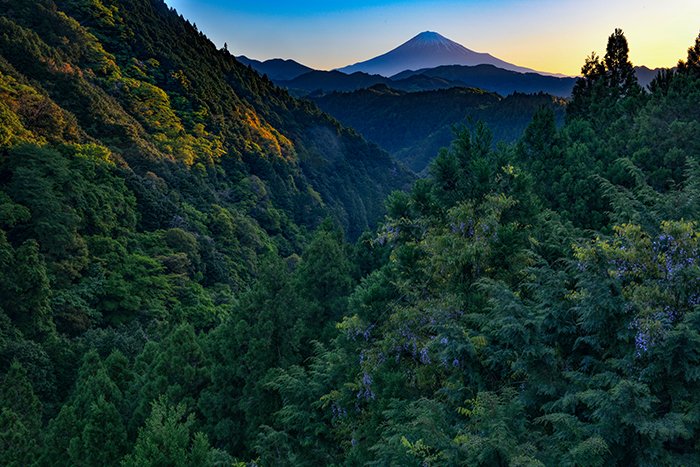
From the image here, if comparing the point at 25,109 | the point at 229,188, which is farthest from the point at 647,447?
the point at 229,188

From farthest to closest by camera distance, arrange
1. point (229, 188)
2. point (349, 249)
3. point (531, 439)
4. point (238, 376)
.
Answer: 1. point (229, 188)
2. point (349, 249)
3. point (238, 376)
4. point (531, 439)

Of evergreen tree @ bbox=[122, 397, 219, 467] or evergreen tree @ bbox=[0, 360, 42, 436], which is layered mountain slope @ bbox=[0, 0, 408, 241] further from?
evergreen tree @ bbox=[122, 397, 219, 467]

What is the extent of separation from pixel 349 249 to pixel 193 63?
72.1 m

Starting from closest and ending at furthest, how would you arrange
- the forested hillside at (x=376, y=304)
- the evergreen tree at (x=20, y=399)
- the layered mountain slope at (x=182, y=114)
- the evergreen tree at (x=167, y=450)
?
the forested hillside at (x=376, y=304)
the evergreen tree at (x=167, y=450)
the evergreen tree at (x=20, y=399)
the layered mountain slope at (x=182, y=114)

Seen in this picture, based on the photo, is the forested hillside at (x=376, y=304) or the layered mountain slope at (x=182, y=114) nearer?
the forested hillside at (x=376, y=304)

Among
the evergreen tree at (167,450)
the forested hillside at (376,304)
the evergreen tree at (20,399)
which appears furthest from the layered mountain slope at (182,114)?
the evergreen tree at (167,450)

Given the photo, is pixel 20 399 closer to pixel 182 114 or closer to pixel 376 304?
pixel 376 304

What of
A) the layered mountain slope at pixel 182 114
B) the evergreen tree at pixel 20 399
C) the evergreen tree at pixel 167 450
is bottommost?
the evergreen tree at pixel 20 399

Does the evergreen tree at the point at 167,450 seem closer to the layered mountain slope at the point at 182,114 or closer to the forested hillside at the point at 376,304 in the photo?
the forested hillside at the point at 376,304

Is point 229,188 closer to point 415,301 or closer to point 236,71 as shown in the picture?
point 236,71

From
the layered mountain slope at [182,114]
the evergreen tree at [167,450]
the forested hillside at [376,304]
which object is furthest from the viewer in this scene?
the layered mountain slope at [182,114]

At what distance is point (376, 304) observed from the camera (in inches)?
506

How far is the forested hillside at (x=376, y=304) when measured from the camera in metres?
6.73

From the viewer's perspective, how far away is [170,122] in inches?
2598
